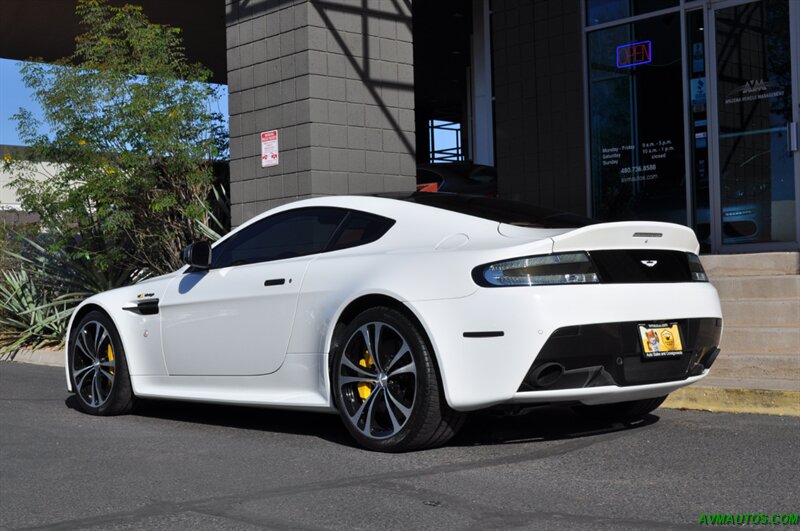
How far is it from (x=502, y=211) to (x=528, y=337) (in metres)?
1.02

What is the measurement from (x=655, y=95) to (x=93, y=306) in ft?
23.5

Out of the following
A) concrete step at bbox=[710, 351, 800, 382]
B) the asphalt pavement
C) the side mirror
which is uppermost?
the side mirror

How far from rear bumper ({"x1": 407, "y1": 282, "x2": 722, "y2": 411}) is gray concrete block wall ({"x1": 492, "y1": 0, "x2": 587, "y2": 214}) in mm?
7543

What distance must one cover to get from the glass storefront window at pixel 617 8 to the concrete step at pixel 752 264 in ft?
12.5

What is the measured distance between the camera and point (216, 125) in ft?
38.8

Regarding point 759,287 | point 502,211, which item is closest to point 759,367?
point 759,287

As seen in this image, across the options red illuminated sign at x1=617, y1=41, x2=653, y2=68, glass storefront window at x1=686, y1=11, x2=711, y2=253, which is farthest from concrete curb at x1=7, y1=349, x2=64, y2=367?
red illuminated sign at x1=617, y1=41, x2=653, y2=68

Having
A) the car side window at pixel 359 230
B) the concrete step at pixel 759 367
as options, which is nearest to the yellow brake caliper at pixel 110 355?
the car side window at pixel 359 230

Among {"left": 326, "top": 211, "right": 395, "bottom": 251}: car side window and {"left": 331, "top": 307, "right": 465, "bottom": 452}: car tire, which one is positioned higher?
{"left": 326, "top": 211, "right": 395, "bottom": 251}: car side window

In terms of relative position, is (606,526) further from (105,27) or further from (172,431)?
(105,27)

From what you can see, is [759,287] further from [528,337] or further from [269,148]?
[269,148]

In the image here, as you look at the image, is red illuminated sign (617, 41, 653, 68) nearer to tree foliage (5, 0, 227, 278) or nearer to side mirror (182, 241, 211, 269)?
tree foliage (5, 0, 227, 278)

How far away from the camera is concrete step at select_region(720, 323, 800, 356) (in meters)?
7.58

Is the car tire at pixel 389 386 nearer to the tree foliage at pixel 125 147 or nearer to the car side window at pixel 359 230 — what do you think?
the car side window at pixel 359 230
